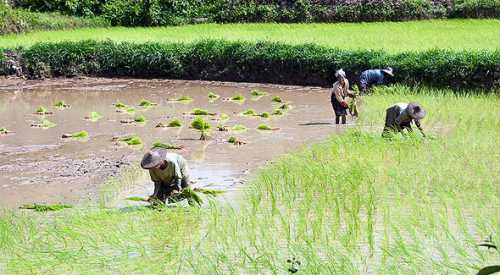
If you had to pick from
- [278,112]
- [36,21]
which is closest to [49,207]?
[278,112]

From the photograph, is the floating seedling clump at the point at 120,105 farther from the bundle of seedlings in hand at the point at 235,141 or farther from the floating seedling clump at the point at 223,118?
the bundle of seedlings in hand at the point at 235,141

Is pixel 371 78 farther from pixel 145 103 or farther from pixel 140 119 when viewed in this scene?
pixel 140 119

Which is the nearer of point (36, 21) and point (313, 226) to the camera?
point (313, 226)

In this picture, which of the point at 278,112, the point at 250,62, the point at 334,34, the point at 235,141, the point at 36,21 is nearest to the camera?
the point at 235,141

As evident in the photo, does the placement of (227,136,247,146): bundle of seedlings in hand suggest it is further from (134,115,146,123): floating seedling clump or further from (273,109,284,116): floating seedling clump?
(273,109,284,116): floating seedling clump

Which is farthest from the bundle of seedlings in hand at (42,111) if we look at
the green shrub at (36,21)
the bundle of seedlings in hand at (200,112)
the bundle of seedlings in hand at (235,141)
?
the green shrub at (36,21)

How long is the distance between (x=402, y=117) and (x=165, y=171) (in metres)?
3.60

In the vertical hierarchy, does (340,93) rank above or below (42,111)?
above

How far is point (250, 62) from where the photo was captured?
19.6 metres

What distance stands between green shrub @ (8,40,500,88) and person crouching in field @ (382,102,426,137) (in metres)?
6.29

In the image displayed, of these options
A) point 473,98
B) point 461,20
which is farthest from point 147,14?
point 473,98

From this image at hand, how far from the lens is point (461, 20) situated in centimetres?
2514

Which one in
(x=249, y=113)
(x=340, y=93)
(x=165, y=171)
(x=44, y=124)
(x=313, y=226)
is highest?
(x=165, y=171)

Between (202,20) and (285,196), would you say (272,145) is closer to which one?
(285,196)
